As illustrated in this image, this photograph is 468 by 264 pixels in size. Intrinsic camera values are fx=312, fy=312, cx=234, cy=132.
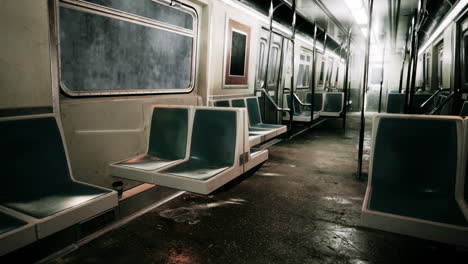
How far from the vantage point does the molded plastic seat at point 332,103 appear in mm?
8109

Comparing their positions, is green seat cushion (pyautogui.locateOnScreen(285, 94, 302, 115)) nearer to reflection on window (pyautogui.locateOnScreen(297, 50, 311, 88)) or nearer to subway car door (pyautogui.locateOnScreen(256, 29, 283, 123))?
subway car door (pyautogui.locateOnScreen(256, 29, 283, 123))

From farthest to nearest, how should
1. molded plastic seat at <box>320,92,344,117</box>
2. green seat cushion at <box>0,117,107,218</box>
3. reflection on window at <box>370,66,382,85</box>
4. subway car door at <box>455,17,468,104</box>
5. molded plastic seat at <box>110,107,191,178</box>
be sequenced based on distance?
1. reflection on window at <box>370,66,382,85</box>
2. molded plastic seat at <box>320,92,344,117</box>
3. subway car door at <box>455,17,468,104</box>
4. molded plastic seat at <box>110,107,191,178</box>
5. green seat cushion at <box>0,117,107,218</box>

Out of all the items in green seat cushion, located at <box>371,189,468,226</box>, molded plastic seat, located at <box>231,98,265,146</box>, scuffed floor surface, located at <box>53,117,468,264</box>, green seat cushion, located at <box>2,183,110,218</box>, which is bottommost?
scuffed floor surface, located at <box>53,117,468,264</box>

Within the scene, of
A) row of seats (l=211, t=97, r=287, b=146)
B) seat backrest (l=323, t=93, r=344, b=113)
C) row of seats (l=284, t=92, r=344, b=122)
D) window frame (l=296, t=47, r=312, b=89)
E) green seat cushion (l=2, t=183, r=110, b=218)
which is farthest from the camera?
window frame (l=296, t=47, r=312, b=89)

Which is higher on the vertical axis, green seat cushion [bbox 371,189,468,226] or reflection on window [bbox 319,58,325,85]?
reflection on window [bbox 319,58,325,85]

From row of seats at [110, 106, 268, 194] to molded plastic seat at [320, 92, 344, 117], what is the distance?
539 centimetres

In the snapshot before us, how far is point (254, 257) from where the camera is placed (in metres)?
→ 2.03

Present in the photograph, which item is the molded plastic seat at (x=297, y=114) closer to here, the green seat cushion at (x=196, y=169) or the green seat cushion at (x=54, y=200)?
the green seat cushion at (x=196, y=169)

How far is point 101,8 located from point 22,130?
130 centimetres

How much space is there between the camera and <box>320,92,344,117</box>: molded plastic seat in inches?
319

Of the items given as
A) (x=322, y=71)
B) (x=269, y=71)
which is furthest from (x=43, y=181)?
(x=322, y=71)

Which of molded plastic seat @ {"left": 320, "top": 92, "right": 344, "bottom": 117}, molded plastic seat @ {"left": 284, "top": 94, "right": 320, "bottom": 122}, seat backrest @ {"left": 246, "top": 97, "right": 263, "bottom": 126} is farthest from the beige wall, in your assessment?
molded plastic seat @ {"left": 320, "top": 92, "right": 344, "bottom": 117}

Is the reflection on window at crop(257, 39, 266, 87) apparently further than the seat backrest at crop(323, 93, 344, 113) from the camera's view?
No

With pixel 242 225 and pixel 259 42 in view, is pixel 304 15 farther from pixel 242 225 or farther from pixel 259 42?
pixel 242 225
